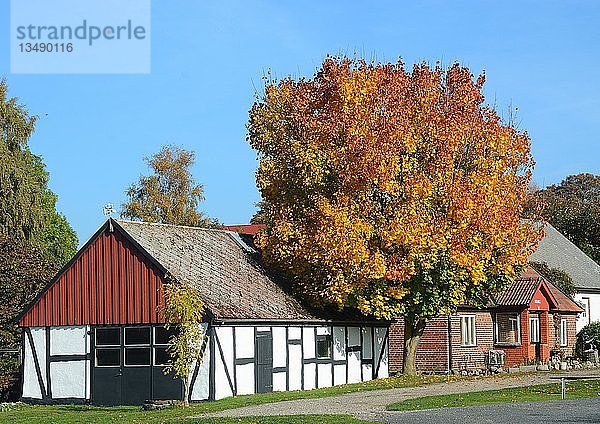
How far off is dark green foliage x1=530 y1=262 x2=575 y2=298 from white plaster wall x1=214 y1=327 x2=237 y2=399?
1146 inches

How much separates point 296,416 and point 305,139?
1581 cm

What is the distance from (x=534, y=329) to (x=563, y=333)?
4.48 metres

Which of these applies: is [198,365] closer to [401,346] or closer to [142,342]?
[142,342]

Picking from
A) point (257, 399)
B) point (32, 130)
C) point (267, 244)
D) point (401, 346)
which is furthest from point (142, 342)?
point (32, 130)

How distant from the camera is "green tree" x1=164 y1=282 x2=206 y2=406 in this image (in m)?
31.0

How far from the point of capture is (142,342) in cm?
3459

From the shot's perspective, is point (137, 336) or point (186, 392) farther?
point (137, 336)

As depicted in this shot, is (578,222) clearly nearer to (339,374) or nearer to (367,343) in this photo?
(367,343)

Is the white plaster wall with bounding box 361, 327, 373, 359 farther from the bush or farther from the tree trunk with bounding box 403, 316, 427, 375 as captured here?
the bush

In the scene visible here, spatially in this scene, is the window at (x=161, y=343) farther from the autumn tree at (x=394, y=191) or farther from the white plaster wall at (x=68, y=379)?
the autumn tree at (x=394, y=191)

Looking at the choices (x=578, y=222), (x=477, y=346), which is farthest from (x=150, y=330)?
(x=578, y=222)

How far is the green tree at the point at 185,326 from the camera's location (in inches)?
1220

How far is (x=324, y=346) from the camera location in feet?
126

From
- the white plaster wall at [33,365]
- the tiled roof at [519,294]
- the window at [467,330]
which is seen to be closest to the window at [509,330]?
the tiled roof at [519,294]
